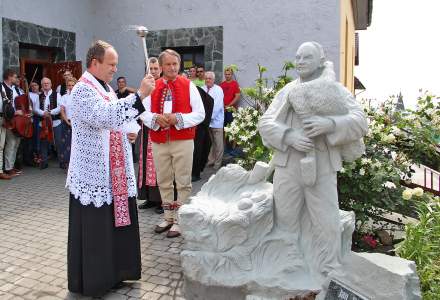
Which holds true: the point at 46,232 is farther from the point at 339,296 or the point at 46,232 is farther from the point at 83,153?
the point at 339,296

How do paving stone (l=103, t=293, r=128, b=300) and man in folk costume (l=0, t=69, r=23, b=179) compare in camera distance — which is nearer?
paving stone (l=103, t=293, r=128, b=300)

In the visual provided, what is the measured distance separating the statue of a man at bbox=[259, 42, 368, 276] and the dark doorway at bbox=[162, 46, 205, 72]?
656 cm

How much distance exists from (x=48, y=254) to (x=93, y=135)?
5.34 ft

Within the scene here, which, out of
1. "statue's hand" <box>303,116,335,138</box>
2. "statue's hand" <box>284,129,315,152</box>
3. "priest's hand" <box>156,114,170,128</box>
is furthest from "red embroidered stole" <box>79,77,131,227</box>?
"statue's hand" <box>303,116,335,138</box>

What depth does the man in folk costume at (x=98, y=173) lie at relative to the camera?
2943 millimetres

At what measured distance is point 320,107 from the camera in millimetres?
2701

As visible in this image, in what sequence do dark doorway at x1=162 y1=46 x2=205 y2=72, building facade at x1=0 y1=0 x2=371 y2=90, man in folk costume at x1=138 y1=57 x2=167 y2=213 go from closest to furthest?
1. man in folk costume at x1=138 y1=57 x2=167 y2=213
2. building facade at x1=0 y1=0 x2=371 y2=90
3. dark doorway at x1=162 y1=46 x2=205 y2=72

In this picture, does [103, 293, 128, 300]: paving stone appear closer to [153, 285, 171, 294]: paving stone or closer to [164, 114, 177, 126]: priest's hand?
[153, 285, 171, 294]: paving stone

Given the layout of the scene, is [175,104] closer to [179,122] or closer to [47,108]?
[179,122]

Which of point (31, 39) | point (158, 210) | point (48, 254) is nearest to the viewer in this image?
point (48, 254)

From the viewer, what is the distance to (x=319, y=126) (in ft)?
8.68

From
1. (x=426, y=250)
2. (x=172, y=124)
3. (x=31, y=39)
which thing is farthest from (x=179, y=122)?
(x=31, y=39)

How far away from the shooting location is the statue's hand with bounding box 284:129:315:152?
2725mm

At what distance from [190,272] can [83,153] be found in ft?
3.68
